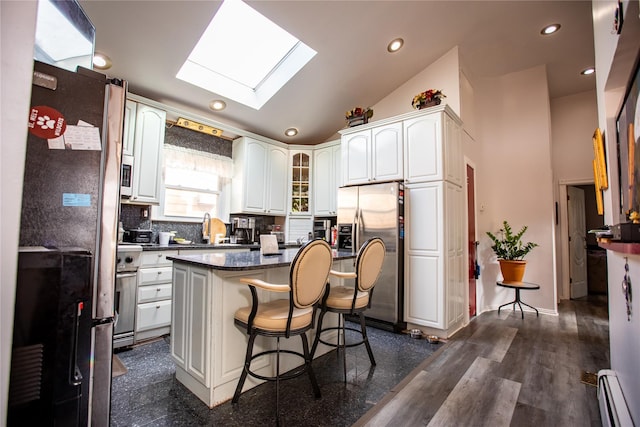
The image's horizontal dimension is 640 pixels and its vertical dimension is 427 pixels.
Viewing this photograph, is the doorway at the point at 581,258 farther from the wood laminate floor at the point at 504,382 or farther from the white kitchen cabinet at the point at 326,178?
the white kitchen cabinet at the point at 326,178

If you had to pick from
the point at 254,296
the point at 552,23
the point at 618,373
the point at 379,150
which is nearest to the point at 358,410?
the point at 254,296

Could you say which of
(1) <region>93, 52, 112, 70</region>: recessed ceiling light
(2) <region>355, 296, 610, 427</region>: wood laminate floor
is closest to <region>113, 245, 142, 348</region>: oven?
(1) <region>93, 52, 112, 70</region>: recessed ceiling light

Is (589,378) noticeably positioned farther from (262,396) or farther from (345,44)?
(345,44)

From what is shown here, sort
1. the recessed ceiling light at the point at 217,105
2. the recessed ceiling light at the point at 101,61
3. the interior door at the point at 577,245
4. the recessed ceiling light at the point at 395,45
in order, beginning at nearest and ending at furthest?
1. the recessed ceiling light at the point at 101,61
2. the recessed ceiling light at the point at 395,45
3. the recessed ceiling light at the point at 217,105
4. the interior door at the point at 577,245

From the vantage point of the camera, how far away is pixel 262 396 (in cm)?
A: 195

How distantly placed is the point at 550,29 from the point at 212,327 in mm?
5009

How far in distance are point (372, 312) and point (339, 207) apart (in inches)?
55.0

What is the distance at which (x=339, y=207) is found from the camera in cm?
388

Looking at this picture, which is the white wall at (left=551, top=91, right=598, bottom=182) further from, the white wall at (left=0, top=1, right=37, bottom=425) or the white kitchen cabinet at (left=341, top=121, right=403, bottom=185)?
the white wall at (left=0, top=1, right=37, bottom=425)

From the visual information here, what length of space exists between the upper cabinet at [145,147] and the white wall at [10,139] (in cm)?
279

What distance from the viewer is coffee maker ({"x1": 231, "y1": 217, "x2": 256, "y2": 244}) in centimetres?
432

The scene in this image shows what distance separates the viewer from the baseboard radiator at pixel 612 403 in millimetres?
1387

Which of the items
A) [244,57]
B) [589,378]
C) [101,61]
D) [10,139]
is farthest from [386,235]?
[101,61]

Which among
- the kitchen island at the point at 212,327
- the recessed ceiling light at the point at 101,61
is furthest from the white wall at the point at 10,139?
the recessed ceiling light at the point at 101,61
